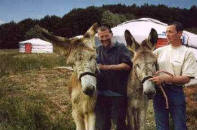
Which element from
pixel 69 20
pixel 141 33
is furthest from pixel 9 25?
pixel 141 33

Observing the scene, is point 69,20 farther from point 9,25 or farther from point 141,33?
point 141,33

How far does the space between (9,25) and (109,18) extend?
26459mm

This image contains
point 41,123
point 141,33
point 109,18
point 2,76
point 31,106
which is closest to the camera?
point 41,123

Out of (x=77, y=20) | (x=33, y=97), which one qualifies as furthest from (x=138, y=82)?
(x=77, y=20)

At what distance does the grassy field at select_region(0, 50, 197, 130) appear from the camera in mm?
7160

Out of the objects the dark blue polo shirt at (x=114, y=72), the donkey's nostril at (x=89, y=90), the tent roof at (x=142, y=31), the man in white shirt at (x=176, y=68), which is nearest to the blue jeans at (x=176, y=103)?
the man in white shirt at (x=176, y=68)

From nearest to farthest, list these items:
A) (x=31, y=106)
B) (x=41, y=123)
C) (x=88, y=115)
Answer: (x=88, y=115)
(x=41, y=123)
(x=31, y=106)

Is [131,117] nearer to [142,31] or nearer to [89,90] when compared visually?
[89,90]

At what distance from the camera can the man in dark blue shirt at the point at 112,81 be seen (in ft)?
16.5

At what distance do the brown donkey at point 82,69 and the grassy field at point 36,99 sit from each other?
A: 1.11 meters

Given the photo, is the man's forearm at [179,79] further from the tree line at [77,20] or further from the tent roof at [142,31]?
the tree line at [77,20]

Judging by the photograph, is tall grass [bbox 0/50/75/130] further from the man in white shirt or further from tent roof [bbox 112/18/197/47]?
tent roof [bbox 112/18/197/47]

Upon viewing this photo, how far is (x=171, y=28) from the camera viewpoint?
4488 mm

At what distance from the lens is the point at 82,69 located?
4098 mm
